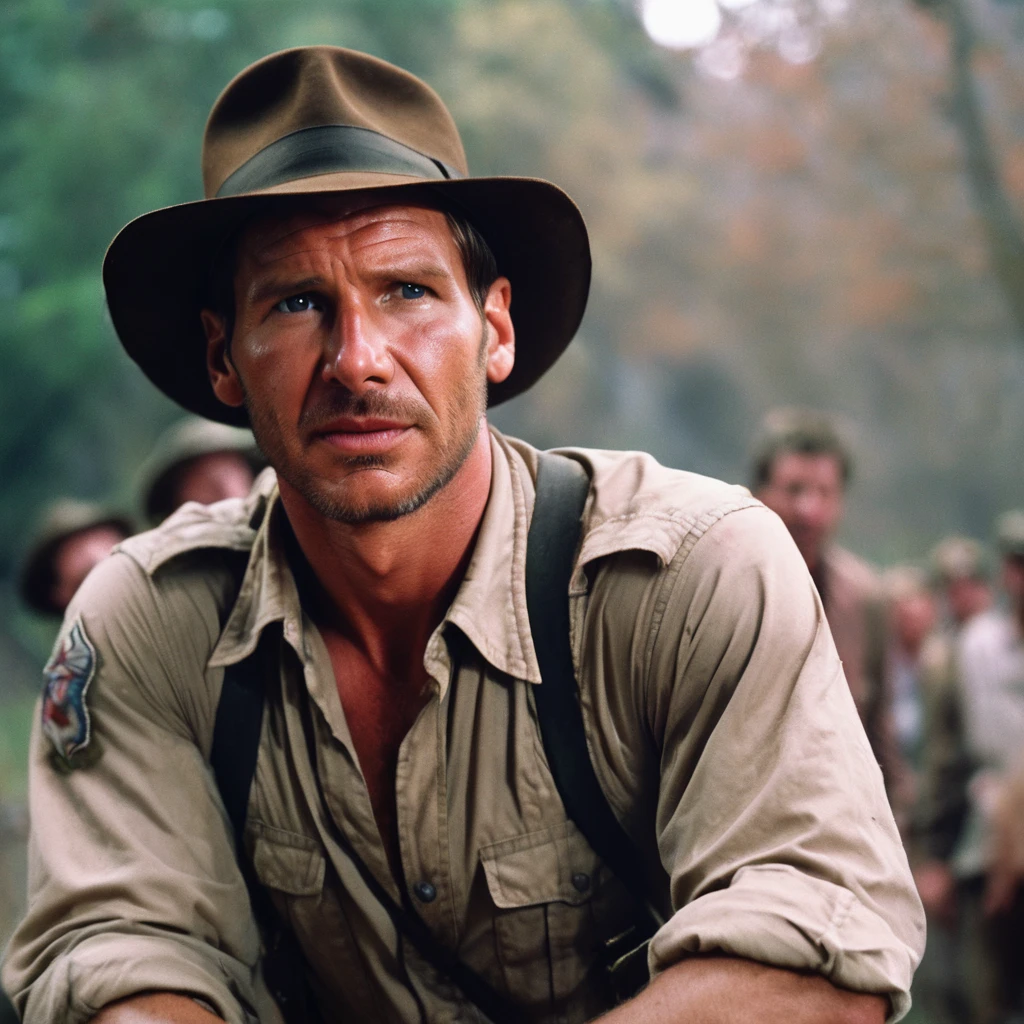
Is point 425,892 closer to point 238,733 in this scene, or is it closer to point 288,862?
point 288,862

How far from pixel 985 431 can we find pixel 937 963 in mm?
10083

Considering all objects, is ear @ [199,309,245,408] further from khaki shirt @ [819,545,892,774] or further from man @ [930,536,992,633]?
man @ [930,536,992,633]

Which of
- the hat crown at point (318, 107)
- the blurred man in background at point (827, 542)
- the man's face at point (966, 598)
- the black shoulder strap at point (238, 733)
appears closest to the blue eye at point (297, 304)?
the hat crown at point (318, 107)

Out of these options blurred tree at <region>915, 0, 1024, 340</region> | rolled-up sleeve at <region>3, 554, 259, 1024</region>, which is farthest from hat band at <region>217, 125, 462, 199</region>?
blurred tree at <region>915, 0, 1024, 340</region>

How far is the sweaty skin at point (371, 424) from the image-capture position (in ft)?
5.29

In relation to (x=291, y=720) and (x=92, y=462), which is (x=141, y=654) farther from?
(x=92, y=462)

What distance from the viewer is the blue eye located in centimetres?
165

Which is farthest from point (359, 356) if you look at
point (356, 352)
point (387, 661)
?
point (387, 661)

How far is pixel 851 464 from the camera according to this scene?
424 cm

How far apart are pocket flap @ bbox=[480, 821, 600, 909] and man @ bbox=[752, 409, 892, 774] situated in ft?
7.87

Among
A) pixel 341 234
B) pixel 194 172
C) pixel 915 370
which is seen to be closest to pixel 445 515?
pixel 341 234

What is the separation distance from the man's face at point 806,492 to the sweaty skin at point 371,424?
2.45 m

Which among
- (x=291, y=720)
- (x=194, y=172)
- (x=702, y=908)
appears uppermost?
(x=194, y=172)

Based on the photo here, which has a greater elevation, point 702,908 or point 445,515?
point 445,515
